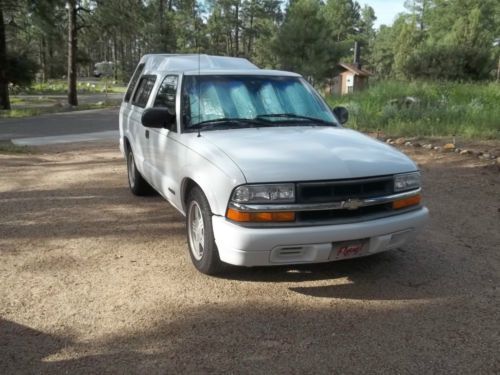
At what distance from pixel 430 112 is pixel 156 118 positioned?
407 inches

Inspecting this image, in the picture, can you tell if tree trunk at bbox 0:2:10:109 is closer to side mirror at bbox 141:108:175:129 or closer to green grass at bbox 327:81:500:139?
green grass at bbox 327:81:500:139

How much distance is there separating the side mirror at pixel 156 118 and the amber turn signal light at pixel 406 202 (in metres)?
2.17

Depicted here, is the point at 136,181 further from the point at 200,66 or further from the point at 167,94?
the point at 200,66

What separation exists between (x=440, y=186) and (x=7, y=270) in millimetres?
5813

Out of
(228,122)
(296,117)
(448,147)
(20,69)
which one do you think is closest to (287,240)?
(228,122)

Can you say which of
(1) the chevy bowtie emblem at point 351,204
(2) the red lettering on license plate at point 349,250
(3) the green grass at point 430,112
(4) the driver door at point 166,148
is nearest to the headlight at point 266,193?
(1) the chevy bowtie emblem at point 351,204

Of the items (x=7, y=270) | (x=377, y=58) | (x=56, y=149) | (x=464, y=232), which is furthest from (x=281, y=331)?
(x=377, y=58)

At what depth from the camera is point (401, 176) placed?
383 centimetres

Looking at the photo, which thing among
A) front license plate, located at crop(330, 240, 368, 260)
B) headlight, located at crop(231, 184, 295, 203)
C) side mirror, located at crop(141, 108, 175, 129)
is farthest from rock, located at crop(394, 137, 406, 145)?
headlight, located at crop(231, 184, 295, 203)

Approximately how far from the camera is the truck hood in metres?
3.52

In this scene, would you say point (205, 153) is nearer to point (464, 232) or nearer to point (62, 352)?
point (62, 352)

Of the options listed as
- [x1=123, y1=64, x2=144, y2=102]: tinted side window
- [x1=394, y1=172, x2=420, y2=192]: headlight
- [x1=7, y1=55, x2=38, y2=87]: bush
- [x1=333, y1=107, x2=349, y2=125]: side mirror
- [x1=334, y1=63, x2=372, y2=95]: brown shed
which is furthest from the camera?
[x1=334, y1=63, x2=372, y2=95]: brown shed

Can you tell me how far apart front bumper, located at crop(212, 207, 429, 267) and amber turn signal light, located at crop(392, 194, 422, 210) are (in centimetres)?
17

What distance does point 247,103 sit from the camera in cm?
473
